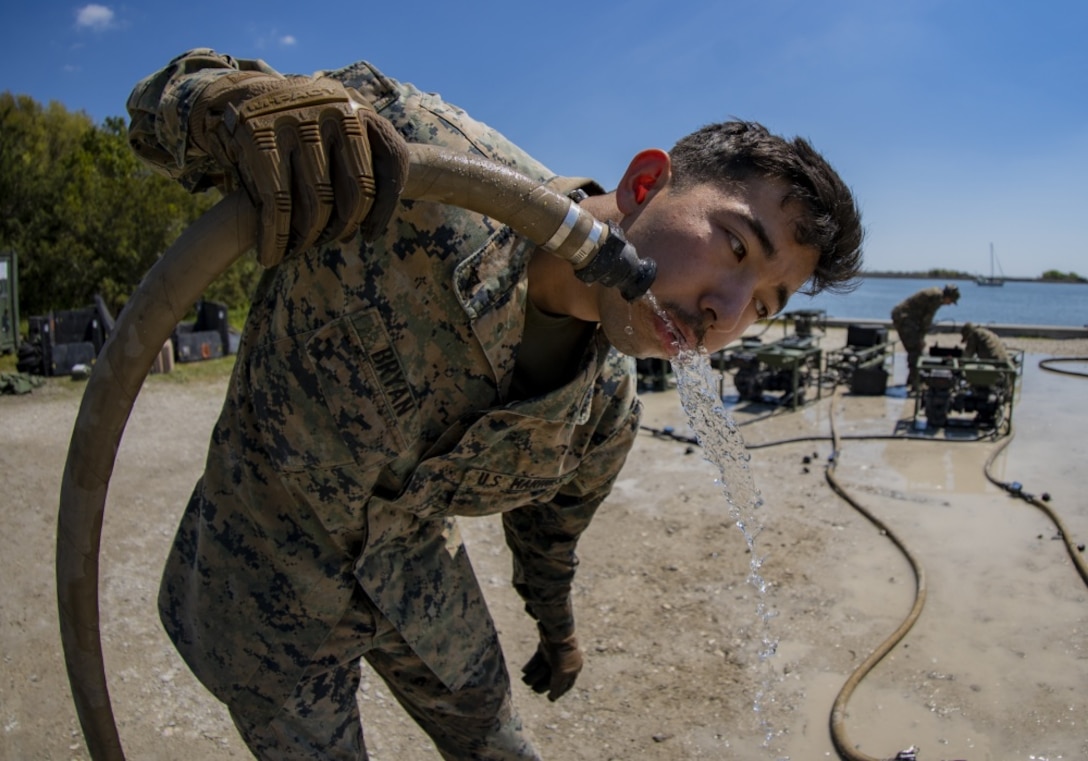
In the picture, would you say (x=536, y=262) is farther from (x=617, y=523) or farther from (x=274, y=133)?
(x=617, y=523)

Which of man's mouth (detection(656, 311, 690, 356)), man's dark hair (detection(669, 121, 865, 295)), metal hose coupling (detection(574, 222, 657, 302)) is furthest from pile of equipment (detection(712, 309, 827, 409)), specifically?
metal hose coupling (detection(574, 222, 657, 302))

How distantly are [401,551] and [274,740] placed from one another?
0.52 metres

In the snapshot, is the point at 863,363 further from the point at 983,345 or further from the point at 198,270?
the point at 198,270

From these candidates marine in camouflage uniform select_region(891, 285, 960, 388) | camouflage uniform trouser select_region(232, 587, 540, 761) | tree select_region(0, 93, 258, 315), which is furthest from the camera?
tree select_region(0, 93, 258, 315)

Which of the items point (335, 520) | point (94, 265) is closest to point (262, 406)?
point (335, 520)

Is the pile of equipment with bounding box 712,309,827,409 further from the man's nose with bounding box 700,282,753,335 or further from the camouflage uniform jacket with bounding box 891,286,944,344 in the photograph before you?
the man's nose with bounding box 700,282,753,335

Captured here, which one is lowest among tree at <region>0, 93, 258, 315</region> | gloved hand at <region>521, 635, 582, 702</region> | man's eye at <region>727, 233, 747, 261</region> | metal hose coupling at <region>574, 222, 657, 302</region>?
gloved hand at <region>521, 635, 582, 702</region>

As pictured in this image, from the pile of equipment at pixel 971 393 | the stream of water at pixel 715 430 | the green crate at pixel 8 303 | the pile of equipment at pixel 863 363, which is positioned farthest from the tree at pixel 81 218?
the stream of water at pixel 715 430

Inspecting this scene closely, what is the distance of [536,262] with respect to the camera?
→ 1.97 m

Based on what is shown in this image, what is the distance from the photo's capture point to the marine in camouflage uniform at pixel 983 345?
9742mm

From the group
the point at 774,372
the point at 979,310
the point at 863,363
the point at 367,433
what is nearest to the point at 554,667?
the point at 367,433

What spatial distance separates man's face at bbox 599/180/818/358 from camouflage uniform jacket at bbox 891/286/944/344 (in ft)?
35.9

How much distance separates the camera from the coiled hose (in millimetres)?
1463

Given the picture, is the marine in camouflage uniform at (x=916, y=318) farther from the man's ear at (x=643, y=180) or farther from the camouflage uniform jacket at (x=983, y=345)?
the man's ear at (x=643, y=180)
